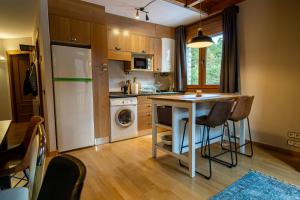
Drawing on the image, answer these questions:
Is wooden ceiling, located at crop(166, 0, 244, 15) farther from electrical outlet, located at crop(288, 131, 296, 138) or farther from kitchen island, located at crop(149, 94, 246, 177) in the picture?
electrical outlet, located at crop(288, 131, 296, 138)

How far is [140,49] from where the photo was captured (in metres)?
3.82

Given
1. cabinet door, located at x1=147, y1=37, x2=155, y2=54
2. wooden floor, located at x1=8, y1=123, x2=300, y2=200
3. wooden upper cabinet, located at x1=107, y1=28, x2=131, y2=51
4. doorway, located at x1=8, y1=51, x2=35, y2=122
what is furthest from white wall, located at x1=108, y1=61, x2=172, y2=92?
doorway, located at x1=8, y1=51, x2=35, y2=122

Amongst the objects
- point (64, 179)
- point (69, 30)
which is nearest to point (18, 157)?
point (64, 179)

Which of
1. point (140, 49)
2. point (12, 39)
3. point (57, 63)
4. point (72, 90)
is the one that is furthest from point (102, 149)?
point (12, 39)

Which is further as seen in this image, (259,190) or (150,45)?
(150,45)

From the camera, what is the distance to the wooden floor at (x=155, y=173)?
179 cm

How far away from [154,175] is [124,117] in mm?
1574

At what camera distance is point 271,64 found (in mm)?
2775

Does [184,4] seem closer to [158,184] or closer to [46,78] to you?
[46,78]

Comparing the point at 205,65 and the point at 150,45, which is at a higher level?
the point at 150,45

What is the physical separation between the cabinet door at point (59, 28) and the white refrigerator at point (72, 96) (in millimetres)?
174

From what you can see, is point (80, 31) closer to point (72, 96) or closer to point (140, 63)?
point (72, 96)

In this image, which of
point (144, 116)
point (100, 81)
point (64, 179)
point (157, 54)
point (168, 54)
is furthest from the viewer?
point (168, 54)

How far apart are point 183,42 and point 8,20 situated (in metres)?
4.07
